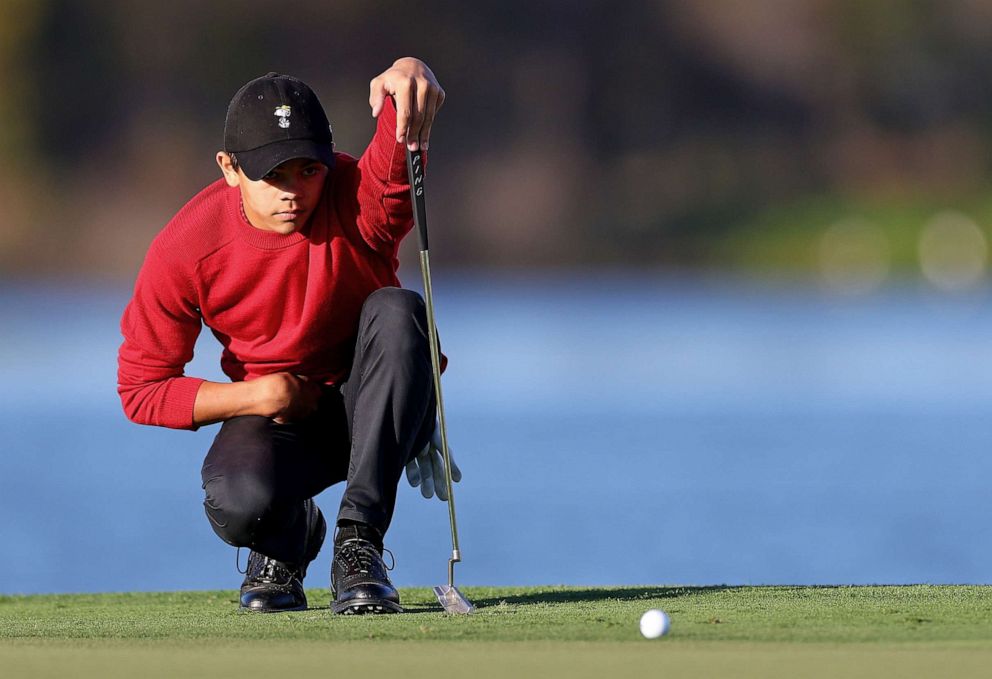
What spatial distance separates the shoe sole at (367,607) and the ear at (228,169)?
2.74ft

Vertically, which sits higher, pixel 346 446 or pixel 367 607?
pixel 346 446

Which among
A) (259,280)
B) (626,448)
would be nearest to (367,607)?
(259,280)

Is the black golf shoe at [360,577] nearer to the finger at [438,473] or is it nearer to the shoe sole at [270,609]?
the shoe sole at [270,609]

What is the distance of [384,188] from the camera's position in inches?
136

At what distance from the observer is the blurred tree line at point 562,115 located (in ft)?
142

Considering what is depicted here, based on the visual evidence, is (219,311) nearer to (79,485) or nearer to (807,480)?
(807,480)

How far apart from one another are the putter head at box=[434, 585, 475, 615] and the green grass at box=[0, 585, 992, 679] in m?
0.03

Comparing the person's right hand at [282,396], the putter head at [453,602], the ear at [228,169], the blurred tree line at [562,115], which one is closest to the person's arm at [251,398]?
the person's right hand at [282,396]

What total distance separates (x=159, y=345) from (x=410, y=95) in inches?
27.9

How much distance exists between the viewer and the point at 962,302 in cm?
3766

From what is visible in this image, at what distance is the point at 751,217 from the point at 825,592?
132ft

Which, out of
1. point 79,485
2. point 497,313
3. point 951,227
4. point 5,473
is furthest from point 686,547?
point 951,227

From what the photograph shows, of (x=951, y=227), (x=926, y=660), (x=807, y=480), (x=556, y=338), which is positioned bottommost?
(x=926, y=660)

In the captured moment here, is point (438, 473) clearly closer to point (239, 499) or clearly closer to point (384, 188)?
point (239, 499)
